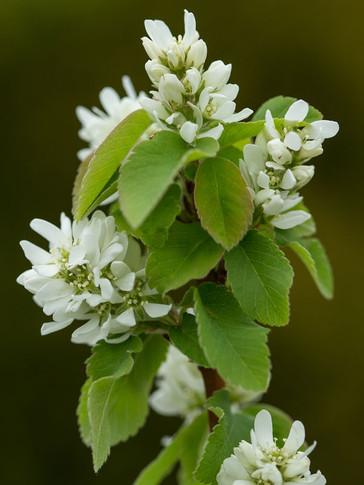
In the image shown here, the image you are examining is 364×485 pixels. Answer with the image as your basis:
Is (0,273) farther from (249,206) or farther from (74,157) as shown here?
(249,206)

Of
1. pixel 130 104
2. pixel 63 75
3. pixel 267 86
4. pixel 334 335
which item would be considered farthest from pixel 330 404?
pixel 130 104

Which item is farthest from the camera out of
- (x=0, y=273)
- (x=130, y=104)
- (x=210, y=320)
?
(x=0, y=273)

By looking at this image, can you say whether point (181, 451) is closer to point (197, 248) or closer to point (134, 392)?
point (134, 392)

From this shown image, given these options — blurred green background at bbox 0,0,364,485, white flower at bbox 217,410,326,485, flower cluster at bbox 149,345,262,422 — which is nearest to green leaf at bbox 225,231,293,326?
white flower at bbox 217,410,326,485

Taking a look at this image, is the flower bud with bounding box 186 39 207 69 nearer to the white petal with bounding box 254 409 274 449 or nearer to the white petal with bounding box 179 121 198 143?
the white petal with bounding box 179 121 198 143

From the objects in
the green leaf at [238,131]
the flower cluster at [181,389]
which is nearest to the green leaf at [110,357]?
the green leaf at [238,131]
